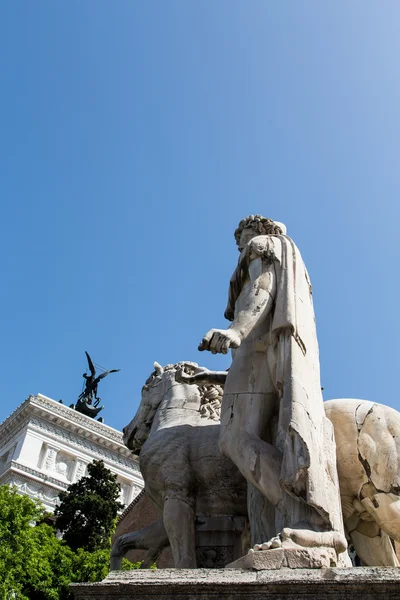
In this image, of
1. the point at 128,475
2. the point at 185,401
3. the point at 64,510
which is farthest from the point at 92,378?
the point at 185,401

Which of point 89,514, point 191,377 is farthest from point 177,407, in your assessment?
point 89,514

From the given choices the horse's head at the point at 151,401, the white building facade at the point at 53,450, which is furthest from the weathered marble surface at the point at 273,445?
the white building facade at the point at 53,450

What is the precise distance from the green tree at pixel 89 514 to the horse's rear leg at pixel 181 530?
2783 centimetres

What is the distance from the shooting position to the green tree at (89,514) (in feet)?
107

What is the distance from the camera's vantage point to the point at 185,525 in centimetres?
596

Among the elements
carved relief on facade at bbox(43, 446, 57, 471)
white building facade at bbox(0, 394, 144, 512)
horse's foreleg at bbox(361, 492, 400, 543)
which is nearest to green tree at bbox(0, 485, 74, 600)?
horse's foreleg at bbox(361, 492, 400, 543)

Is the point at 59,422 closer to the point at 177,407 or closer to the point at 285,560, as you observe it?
the point at 177,407

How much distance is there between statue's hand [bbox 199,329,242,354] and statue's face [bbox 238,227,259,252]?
2078 mm

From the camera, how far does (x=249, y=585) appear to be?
146 inches

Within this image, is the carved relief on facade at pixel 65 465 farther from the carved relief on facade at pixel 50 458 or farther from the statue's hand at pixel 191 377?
the statue's hand at pixel 191 377

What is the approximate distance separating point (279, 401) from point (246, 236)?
249cm

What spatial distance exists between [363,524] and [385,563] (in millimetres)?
394

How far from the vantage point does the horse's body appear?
5551 mm

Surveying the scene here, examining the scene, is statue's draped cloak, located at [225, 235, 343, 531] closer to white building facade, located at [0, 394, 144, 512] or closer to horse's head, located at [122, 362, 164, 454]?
horse's head, located at [122, 362, 164, 454]
